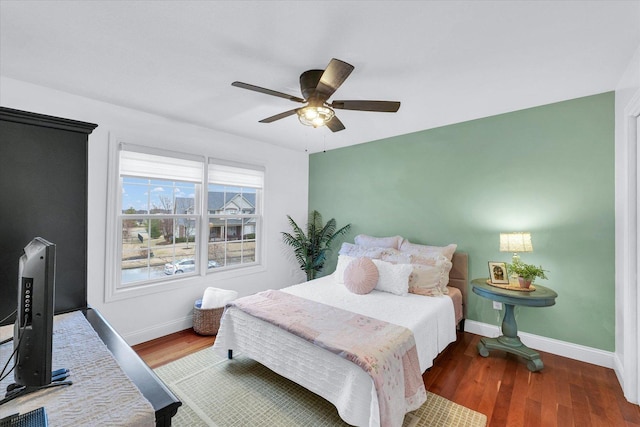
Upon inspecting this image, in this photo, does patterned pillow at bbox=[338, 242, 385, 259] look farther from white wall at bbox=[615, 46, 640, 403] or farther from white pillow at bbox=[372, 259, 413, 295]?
white wall at bbox=[615, 46, 640, 403]

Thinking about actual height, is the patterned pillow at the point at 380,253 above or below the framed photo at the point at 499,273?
above

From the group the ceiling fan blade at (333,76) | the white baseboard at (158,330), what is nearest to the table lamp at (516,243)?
the ceiling fan blade at (333,76)

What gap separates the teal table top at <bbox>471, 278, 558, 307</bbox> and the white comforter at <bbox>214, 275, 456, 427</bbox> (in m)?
0.36

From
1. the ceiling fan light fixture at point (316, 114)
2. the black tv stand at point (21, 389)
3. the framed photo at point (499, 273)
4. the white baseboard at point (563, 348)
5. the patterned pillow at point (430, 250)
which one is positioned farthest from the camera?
the patterned pillow at point (430, 250)

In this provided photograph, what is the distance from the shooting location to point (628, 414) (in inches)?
76.5

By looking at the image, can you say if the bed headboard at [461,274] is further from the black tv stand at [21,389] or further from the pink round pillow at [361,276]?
the black tv stand at [21,389]

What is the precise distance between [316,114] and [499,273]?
2357 mm

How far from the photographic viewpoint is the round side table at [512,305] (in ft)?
7.75

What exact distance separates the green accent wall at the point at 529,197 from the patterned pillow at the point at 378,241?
24cm

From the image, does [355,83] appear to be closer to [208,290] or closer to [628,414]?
[208,290]

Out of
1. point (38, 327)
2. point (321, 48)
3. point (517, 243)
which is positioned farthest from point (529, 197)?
point (38, 327)

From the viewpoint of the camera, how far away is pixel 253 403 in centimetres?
205

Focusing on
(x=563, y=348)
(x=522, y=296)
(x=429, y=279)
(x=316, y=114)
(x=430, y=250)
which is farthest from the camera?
(x=430, y=250)

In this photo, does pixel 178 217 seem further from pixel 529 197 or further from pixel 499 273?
pixel 529 197
